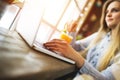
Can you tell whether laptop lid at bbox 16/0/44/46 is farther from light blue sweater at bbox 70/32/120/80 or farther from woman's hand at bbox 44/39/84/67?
light blue sweater at bbox 70/32/120/80

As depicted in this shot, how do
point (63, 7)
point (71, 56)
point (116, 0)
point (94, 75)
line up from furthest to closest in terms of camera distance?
point (63, 7), point (116, 0), point (94, 75), point (71, 56)

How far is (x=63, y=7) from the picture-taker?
2387 millimetres

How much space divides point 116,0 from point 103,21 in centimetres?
24

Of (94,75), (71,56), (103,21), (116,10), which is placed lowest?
(94,75)

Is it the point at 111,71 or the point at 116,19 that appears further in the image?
the point at 116,19

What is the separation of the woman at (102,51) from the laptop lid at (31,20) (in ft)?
0.45

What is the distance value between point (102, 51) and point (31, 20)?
844 mm

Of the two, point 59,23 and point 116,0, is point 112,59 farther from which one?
point 59,23

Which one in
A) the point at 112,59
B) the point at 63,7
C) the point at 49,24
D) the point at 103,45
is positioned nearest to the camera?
the point at 112,59

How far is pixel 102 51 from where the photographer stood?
5.12ft

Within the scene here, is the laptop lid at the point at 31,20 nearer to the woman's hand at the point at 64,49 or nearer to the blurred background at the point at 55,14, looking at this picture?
the blurred background at the point at 55,14

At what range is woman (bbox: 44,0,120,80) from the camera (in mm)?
1047

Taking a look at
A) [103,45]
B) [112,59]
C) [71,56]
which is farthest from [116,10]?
[71,56]

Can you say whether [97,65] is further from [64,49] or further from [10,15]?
[10,15]
